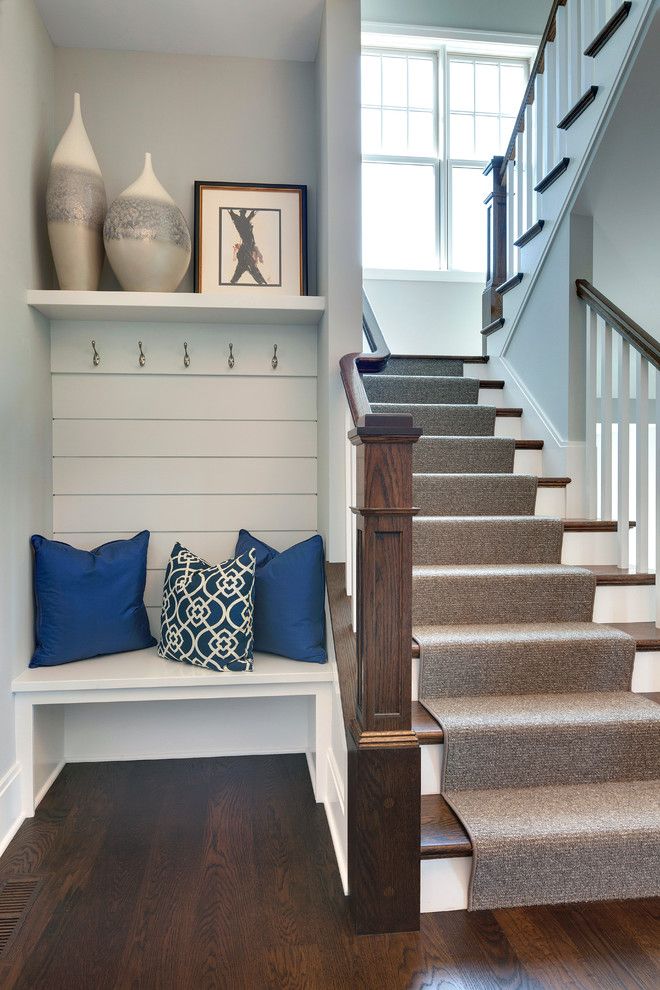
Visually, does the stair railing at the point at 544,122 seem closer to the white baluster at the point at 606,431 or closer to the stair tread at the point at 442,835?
the white baluster at the point at 606,431

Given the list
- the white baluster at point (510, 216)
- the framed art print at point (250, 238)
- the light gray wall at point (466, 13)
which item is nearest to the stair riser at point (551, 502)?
the framed art print at point (250, 238)

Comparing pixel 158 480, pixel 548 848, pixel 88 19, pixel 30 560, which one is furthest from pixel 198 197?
pixel 548 848

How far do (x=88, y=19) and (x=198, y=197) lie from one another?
0.68 metres

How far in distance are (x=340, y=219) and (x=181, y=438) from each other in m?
1.01

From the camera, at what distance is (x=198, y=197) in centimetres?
290

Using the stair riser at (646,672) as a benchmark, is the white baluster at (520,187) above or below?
above

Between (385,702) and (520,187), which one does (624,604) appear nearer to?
(385,702)

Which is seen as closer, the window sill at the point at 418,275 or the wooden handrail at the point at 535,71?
the wooden handrail at the point at 535,71

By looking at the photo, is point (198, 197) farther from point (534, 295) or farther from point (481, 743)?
point (481, 743)

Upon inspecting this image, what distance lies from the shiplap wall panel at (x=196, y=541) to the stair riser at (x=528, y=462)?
106cm

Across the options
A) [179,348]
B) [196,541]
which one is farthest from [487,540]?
[179,348]

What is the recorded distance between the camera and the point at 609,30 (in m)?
2.90

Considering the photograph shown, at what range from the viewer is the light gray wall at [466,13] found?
5.04 meters

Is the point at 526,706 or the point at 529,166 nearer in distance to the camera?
the point at 526,706
